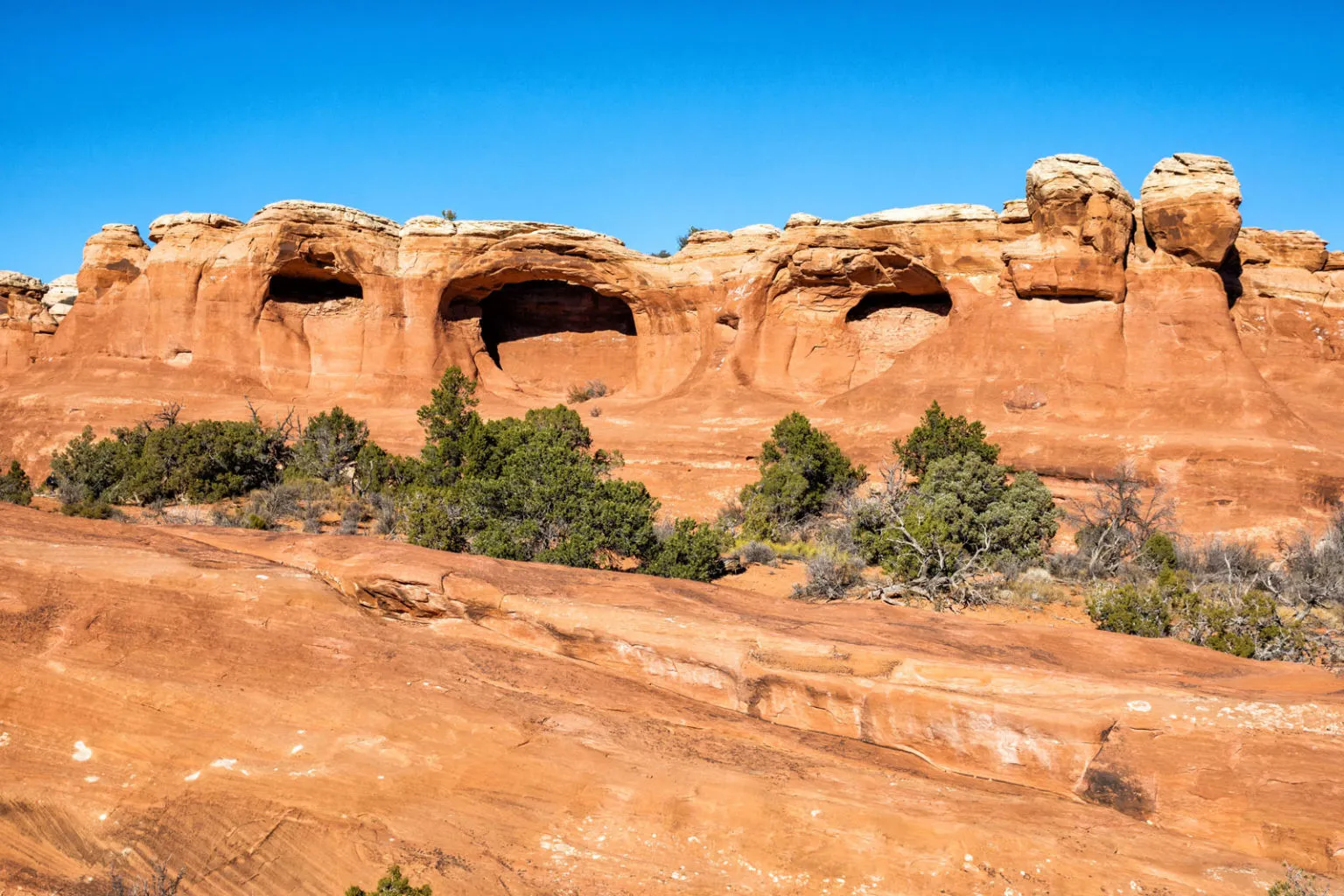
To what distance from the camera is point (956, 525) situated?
53.3ft

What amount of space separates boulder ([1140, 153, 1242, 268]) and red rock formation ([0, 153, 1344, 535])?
7 cm

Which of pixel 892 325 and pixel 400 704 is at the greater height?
pixel 892 325

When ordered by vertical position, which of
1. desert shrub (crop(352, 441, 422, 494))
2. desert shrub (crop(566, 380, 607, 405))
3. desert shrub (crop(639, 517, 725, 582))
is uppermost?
desert shrub (crop(566, 380, 607, 405))

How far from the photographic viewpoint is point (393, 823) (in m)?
4.97

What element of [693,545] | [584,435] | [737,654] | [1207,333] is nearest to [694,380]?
[584,435]

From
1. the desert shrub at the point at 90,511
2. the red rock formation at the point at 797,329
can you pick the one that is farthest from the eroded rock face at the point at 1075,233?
the desert shrub at the point at 90,511

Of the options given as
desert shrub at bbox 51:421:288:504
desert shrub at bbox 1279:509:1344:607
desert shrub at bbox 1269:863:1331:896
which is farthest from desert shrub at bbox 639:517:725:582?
desert shrub at bbox 51:421:288:504

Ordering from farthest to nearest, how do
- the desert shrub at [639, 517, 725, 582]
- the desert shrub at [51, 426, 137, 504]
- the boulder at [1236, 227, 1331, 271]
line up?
the boulder at [1236, 227, 1331, 271], the desert shrub at [51, 426, 137, 504], the desert shrub at [639, 517, 725, 582]

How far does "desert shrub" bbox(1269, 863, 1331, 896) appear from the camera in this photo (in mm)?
4426

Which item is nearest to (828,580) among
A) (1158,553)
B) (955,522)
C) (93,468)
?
(955,522)

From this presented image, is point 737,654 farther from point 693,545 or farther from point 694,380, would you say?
point 694,380

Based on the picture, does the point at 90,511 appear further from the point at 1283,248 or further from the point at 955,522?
the point at 1283,248

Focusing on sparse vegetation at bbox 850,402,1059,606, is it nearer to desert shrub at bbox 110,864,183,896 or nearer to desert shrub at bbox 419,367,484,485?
desert shrub at bbox 419,367,484,485

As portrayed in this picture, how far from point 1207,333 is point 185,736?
79.6 ft
